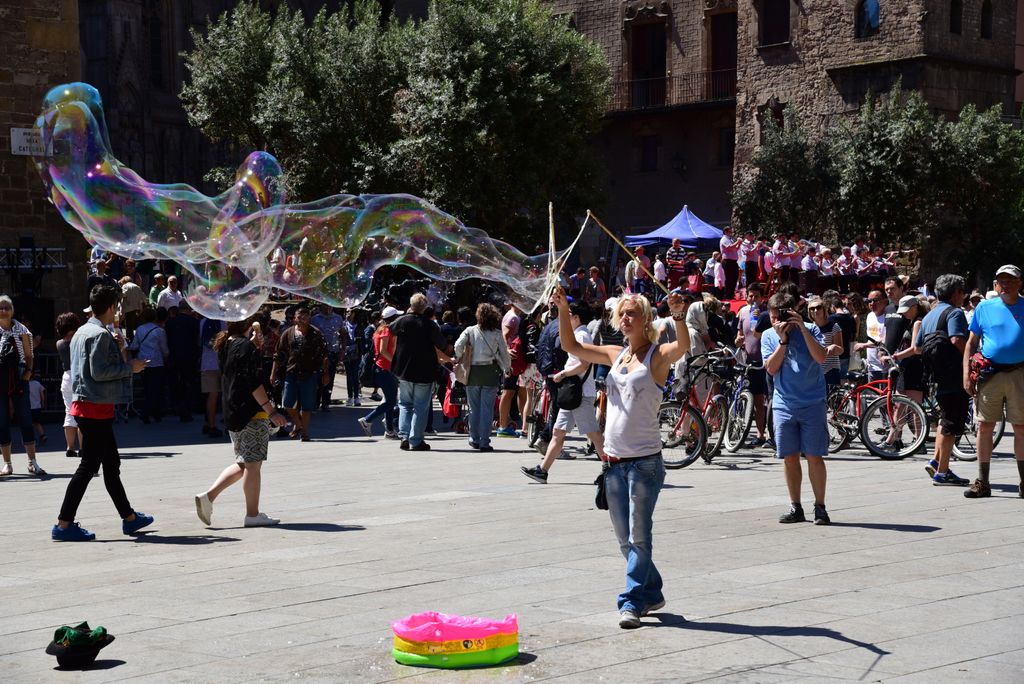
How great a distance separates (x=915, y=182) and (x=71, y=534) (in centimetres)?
3220

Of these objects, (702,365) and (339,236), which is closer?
(339,236)

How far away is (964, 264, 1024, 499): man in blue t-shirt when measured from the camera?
38.9 feet

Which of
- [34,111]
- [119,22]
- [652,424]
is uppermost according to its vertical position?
[119,22]

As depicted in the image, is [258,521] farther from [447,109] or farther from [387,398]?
[447,109]

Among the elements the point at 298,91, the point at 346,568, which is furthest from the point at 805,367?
the point at 298,91

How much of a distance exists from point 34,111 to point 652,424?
19.4m

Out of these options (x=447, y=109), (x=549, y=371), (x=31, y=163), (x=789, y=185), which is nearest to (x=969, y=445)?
(x=549, y=371)

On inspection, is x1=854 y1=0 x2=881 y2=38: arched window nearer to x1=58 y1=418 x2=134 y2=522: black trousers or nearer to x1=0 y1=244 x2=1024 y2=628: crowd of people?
x1=0 y1=244 x2=1024 y2=628: crowd of people

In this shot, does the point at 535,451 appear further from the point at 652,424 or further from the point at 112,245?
the point at 652,424

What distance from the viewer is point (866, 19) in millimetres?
41875

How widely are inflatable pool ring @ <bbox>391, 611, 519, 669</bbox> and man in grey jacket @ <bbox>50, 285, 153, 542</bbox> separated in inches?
179

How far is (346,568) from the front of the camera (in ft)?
30.0

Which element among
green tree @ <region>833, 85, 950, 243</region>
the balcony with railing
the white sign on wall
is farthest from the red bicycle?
the balcony with railing

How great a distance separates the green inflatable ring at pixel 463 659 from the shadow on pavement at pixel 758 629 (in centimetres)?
106
